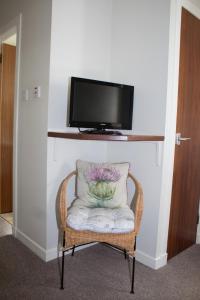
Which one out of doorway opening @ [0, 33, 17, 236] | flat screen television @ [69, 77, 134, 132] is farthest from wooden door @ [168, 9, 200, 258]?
doorway opening @ [0, 33, 17, 236]

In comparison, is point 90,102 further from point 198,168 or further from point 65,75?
point 198,168

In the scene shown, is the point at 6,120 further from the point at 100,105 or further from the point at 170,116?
the point at 170,116

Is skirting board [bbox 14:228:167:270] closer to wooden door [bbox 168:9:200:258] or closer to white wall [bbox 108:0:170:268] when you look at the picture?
white wall [bbox 108:0:170:268]

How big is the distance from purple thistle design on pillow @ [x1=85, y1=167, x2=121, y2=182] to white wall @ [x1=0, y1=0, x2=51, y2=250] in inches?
14.3

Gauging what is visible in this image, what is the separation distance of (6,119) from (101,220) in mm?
1841

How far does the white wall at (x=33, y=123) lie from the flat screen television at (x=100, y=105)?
0.25 meters

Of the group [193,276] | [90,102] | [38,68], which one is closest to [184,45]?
[90,102]

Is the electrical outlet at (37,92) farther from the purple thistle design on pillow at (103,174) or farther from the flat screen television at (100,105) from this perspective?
the purple thistle design on pillow at (103,174)

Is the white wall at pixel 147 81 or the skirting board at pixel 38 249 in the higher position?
the white wall at pixel 147 81

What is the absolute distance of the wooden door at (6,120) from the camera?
2.87 meters

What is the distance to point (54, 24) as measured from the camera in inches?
74.5

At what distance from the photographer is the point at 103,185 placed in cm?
188

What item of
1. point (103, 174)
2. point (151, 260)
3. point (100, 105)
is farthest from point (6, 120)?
point (151, 260)

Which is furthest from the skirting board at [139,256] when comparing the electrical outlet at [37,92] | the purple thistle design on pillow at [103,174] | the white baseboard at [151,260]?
the electrical outlet at [37,92]
